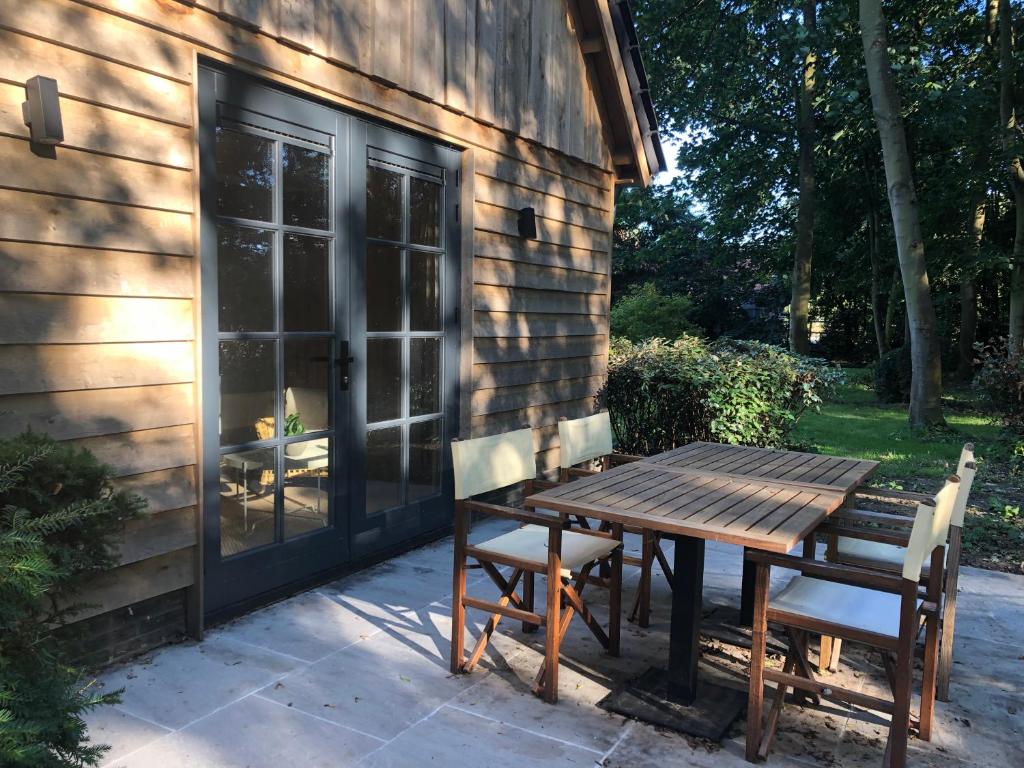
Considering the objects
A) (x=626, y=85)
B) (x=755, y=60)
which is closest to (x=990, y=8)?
(x=755, y=60)

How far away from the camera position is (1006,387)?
7.27 m

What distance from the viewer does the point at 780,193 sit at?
1867 cm

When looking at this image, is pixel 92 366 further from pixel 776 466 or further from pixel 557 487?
pixel 776 466

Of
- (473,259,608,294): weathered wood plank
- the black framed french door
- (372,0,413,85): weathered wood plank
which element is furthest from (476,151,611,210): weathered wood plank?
(372,0,413,85): weathered wood plank

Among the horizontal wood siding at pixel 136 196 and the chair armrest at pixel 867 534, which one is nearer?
the horizontal wood siding at pixel 136 196

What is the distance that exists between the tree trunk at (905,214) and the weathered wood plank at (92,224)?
355 inches

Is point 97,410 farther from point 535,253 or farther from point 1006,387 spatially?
point 1006,387

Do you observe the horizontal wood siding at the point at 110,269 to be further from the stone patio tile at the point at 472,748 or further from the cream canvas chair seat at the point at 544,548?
the cream canvas chair seat at the point at 544,548

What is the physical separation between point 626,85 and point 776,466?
3.83 meters

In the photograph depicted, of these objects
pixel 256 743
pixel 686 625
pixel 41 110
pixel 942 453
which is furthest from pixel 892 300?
pixel 41 110

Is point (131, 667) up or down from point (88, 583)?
down

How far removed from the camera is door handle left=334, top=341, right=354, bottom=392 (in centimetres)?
405

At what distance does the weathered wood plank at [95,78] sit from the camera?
2.59 meters

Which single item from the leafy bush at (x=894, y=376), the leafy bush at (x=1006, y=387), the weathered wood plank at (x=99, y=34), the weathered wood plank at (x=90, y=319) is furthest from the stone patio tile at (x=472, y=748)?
the leafy bush at (x=894, y=376)
